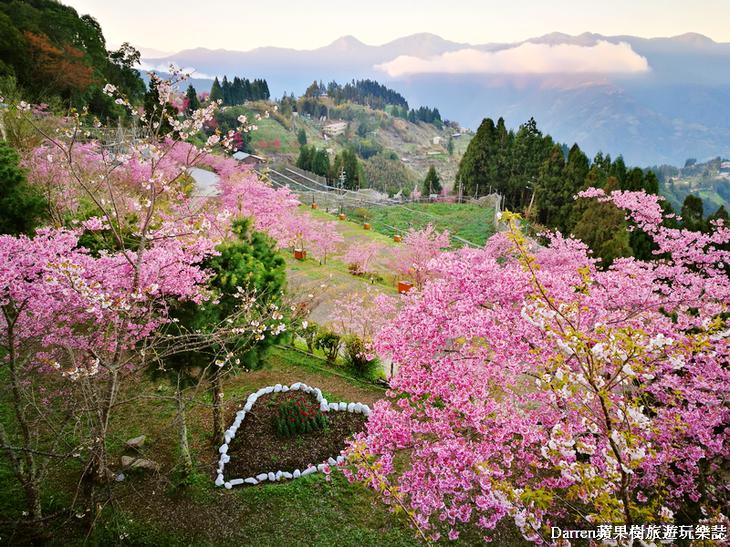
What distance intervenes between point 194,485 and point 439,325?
5667mm

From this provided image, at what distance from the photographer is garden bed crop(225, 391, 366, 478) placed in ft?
28.4

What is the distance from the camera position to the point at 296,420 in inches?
377

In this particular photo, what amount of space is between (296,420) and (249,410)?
137cm

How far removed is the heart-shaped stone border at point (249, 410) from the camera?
321 inches

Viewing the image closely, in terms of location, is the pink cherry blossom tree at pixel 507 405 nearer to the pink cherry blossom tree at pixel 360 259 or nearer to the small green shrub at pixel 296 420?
the small green shrub at pixel 296 420

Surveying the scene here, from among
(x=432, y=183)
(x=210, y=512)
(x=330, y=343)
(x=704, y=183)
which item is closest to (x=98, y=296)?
(x=210, y=512)

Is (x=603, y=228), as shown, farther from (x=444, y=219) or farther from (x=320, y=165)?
(x=320, y=165)

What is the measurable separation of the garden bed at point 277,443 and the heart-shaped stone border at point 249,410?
125 mm

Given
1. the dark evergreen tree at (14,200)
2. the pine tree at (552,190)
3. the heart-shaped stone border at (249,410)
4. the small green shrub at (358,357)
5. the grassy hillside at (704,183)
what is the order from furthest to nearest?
1. the grassy hillside at (704,183)
2. the pine tree at (552,190)
3. the small green shrub at (358,357)
4. the dark evergreen tree at (14,200)
5. the heart-shaped stone border at (249,410)

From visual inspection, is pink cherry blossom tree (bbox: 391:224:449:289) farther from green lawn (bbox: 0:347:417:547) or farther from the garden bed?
green lawn (bbox: 0:347:417:547)

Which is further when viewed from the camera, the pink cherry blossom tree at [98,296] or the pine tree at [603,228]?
the pine tree at [603,228]

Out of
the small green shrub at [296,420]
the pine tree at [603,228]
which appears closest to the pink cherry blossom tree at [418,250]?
the pine tree at [603,228]

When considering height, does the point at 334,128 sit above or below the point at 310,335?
above

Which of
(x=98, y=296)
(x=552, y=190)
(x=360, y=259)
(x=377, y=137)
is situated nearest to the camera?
(x=98, y=296)
